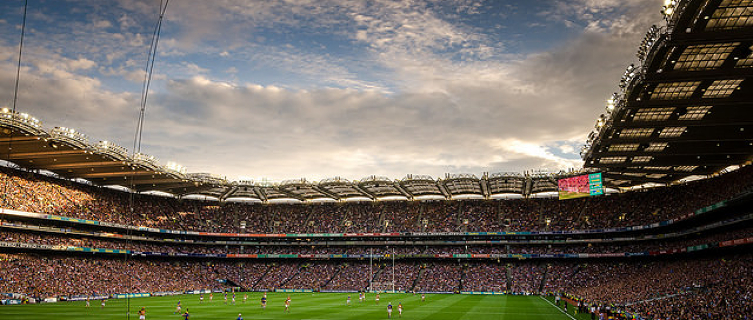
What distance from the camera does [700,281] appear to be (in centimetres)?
4766

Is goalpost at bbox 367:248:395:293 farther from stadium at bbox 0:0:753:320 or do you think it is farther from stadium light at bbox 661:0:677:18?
stadium light at bbox 661:0:677:18

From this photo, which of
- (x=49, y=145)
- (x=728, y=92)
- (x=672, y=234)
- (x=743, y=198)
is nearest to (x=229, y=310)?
(x=49, y=145)

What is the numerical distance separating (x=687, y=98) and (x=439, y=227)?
2145 inches

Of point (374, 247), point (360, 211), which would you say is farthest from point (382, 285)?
point (360, 211)

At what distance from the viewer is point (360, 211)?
93125 mm

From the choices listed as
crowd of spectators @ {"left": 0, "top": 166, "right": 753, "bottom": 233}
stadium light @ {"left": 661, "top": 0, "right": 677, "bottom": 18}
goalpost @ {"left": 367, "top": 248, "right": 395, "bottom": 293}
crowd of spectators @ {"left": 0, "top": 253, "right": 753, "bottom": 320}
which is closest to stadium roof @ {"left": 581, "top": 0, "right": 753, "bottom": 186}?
stadium light @ {"left": 661, "top": 0, "right": 677, "bottom": 18}

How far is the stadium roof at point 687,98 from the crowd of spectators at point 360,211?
1134 centimetres

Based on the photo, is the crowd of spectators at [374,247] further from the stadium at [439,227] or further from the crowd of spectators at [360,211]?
the crowd of spectators at [360,211]

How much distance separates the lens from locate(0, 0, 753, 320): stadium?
1449 inches

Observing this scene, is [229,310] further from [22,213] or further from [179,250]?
[179,250]

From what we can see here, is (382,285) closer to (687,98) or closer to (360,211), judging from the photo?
(360,211)

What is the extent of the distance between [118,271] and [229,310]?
32856 mm

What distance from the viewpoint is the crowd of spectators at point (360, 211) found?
66062 millimetres

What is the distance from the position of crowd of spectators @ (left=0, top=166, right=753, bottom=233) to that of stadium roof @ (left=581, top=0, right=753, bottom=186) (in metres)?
11.3
